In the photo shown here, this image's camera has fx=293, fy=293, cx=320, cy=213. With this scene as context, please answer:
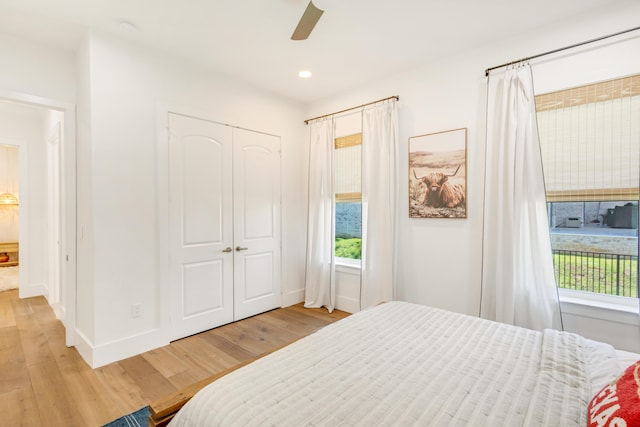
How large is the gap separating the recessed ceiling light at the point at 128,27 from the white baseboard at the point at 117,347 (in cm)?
262

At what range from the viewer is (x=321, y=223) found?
3.85 meters

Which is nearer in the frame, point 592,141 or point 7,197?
point 592,141

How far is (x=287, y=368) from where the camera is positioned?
122 cm

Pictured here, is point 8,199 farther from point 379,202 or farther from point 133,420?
point 379,202

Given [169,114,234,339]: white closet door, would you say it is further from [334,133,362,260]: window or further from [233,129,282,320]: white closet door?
[334,133,362,260]: window

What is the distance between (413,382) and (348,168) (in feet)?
9.33

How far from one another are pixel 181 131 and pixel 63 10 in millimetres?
1142

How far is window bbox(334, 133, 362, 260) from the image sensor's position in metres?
3.64

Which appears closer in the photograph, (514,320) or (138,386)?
(138,386)

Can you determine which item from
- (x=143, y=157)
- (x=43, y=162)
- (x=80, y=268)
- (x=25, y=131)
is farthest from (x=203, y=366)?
(x=25, y=131)

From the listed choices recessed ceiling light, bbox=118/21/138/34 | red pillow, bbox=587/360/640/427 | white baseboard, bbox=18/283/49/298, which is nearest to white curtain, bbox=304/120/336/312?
recessed ceiling light, bbox=118/21/138/34

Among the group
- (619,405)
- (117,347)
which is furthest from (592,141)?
(117,347)

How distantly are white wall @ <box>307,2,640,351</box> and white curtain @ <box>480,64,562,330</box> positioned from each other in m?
0.14

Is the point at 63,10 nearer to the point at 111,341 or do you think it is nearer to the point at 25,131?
the point at 111,341
